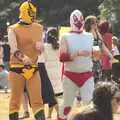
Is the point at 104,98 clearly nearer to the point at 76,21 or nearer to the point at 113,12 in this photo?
the point at 76,21

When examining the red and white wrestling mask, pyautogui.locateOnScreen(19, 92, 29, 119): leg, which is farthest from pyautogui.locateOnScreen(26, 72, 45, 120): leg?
pyautogui.locateOnScreen(19, 92, 29, 119): leg

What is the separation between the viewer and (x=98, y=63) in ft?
46.2

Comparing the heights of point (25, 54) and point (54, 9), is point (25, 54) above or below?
below

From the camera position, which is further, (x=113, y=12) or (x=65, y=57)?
(x=113, y=12)

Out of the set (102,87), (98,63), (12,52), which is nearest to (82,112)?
(102,87)

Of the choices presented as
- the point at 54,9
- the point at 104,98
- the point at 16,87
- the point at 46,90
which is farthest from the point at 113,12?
the point at 104,98

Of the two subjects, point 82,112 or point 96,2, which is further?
point 96,2

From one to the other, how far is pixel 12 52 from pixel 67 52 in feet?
2.45

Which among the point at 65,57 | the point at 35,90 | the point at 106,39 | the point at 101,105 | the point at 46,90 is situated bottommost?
the point at 46,90

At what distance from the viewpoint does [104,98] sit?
518 centimetres

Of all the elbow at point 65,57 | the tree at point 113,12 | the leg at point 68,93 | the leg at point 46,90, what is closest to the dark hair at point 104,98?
the elbow at point 65,57

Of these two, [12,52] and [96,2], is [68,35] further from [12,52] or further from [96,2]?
[96,2]

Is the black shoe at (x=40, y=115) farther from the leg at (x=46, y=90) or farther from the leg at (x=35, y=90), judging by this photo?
the leg at (x=46, y=90)

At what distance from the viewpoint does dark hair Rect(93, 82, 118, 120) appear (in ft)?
16.6
